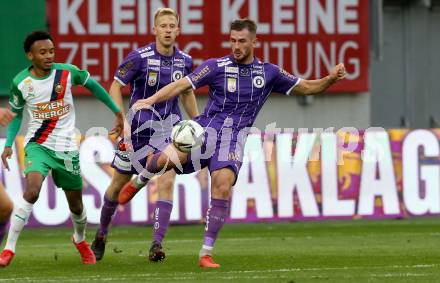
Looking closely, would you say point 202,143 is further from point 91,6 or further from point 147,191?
point 91,6

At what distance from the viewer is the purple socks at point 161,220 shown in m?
12.1

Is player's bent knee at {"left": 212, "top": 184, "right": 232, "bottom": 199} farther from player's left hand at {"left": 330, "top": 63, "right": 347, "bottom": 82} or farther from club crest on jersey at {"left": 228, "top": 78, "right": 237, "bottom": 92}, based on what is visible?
player's left hand at {"left": 330, "top": 63, "right": 347, "bottom": 82}

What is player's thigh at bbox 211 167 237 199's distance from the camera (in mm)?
11344

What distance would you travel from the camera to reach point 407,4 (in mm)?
26188

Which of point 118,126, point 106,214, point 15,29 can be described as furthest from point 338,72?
point 15,29

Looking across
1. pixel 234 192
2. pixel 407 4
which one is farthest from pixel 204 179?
pixel 407 4

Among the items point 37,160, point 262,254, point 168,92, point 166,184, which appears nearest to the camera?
point 168,92

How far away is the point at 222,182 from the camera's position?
1135 cm

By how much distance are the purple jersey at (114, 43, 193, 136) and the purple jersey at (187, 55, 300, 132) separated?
1.11 metres

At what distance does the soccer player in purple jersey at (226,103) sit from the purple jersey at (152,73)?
103cm

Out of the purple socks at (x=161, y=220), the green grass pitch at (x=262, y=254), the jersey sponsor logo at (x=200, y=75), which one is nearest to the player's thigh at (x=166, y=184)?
the purple socks at (x=161, y=220)

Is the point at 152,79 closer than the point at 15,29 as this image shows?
Yes

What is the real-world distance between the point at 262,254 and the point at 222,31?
8971 millimetres

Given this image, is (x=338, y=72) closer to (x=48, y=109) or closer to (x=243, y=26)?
(x=243, y=26)
